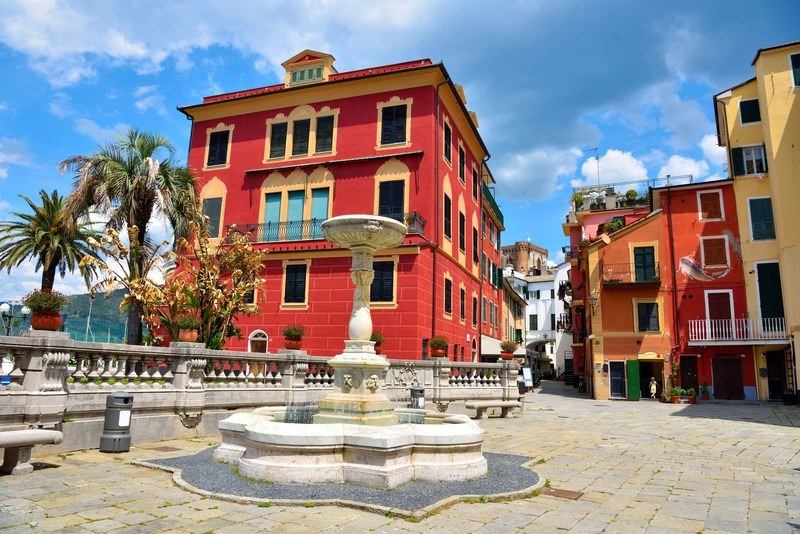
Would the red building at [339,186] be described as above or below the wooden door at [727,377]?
above

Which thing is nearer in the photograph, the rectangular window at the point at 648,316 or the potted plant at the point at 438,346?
the potted plant at the point at 438,346

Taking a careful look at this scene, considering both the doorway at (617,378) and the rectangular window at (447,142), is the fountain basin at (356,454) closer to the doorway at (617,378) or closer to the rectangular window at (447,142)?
the rectangular window at (447,142)

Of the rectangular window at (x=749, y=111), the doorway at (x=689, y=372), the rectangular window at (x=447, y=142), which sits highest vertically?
the rectangular window at (x=749, y=111)

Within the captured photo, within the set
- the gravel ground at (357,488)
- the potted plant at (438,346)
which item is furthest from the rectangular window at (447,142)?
the gravel ground at (357,488)

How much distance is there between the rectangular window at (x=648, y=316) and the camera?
90.1ft

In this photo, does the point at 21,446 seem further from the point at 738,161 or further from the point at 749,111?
the point at 749,111

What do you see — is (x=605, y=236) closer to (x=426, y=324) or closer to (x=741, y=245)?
(x=741, y=245)

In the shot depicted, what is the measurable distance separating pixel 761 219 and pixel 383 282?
2018cm

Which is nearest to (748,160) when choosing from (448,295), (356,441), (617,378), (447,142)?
(617,378)

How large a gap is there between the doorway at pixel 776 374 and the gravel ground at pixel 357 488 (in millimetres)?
24282

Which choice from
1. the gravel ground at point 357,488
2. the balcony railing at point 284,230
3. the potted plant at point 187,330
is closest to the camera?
the gravel ground at point 357,488

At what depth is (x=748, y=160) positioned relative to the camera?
27.4 meters

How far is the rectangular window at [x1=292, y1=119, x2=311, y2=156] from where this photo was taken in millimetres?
24266

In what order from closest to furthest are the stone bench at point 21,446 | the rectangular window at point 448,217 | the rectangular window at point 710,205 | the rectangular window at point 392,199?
1. the stone bench at point 21,446
2. the rectangular window at point 392,199
3. the rectangular window at point 448,217
4. the rectangular window at point 710,205
